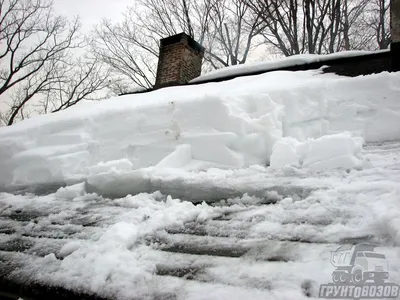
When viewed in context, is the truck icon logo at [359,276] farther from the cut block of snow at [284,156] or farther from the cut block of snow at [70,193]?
the cut block of snow at [70,193]

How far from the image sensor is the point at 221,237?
118cm

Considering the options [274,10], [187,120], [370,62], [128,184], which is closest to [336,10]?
[274,10]

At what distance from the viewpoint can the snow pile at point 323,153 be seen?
1.76 metres

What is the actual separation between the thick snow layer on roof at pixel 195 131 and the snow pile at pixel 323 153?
0.32 meters

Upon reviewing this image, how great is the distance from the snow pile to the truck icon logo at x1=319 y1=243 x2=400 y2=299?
0.96m

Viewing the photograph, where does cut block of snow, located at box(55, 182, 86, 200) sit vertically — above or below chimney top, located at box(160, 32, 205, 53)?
below

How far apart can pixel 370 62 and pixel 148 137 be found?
384 cm

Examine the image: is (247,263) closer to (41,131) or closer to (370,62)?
(41,131)

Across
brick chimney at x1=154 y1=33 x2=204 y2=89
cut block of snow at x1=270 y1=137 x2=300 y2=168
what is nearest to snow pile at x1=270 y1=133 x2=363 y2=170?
cut block of snow at x1=270 y1=137 x2=300 y2=168

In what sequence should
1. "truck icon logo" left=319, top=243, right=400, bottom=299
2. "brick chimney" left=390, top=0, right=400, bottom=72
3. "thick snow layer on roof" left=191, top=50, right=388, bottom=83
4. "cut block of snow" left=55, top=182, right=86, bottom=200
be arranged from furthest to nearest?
1. "thick snow layer on roof" left=191, top=50, right=388, bottom=83
2. "brick chimney" left=390, top=0, right=400, bottom=72
3. "cut block of snow" left=55, top=182, right=86, bottom=200
4. "truck icon logo" left=319, top=243, right=400, bottom=299

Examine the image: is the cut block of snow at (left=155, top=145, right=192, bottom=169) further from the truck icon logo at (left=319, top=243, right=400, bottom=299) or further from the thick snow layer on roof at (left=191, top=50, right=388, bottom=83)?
the thick snow layer on roof at (left=191, top=50, right=388, bottom=83)

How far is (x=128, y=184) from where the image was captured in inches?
82.3

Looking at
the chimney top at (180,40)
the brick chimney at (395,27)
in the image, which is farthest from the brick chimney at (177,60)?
the brick chimney at (395,27)

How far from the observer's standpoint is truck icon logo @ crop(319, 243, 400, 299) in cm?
75
